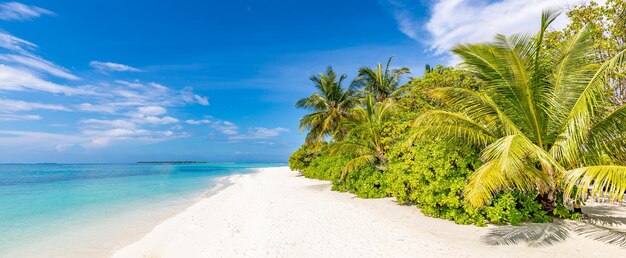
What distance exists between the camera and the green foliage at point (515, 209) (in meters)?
6.09

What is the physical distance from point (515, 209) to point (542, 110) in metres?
2.25

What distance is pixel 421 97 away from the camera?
14.0m

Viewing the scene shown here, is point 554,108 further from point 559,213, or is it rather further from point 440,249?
point 440,249

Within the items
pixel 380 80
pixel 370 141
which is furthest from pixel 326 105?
pixel 370 141

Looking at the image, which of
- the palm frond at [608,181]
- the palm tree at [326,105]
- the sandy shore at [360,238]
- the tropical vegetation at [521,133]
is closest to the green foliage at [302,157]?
the palm tree at [326,105]

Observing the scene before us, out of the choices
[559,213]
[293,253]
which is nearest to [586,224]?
[559,213]

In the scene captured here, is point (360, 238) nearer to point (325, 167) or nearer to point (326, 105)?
point (325, 167)

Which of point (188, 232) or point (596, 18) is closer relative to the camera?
point (188, 232)

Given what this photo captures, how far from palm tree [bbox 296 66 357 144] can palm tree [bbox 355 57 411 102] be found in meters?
1.38

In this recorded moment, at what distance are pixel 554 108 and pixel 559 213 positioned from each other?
239cm

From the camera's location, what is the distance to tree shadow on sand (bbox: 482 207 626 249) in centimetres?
516

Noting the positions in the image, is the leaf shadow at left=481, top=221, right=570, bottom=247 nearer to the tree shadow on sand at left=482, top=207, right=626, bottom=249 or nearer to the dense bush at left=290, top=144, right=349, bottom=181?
the tree shadow on sand at left=482, top=207, right=626, bottom=249

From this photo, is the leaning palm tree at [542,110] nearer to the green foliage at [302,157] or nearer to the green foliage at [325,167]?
the green foliage at [325,167]

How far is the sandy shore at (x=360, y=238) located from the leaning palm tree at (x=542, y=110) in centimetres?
86
